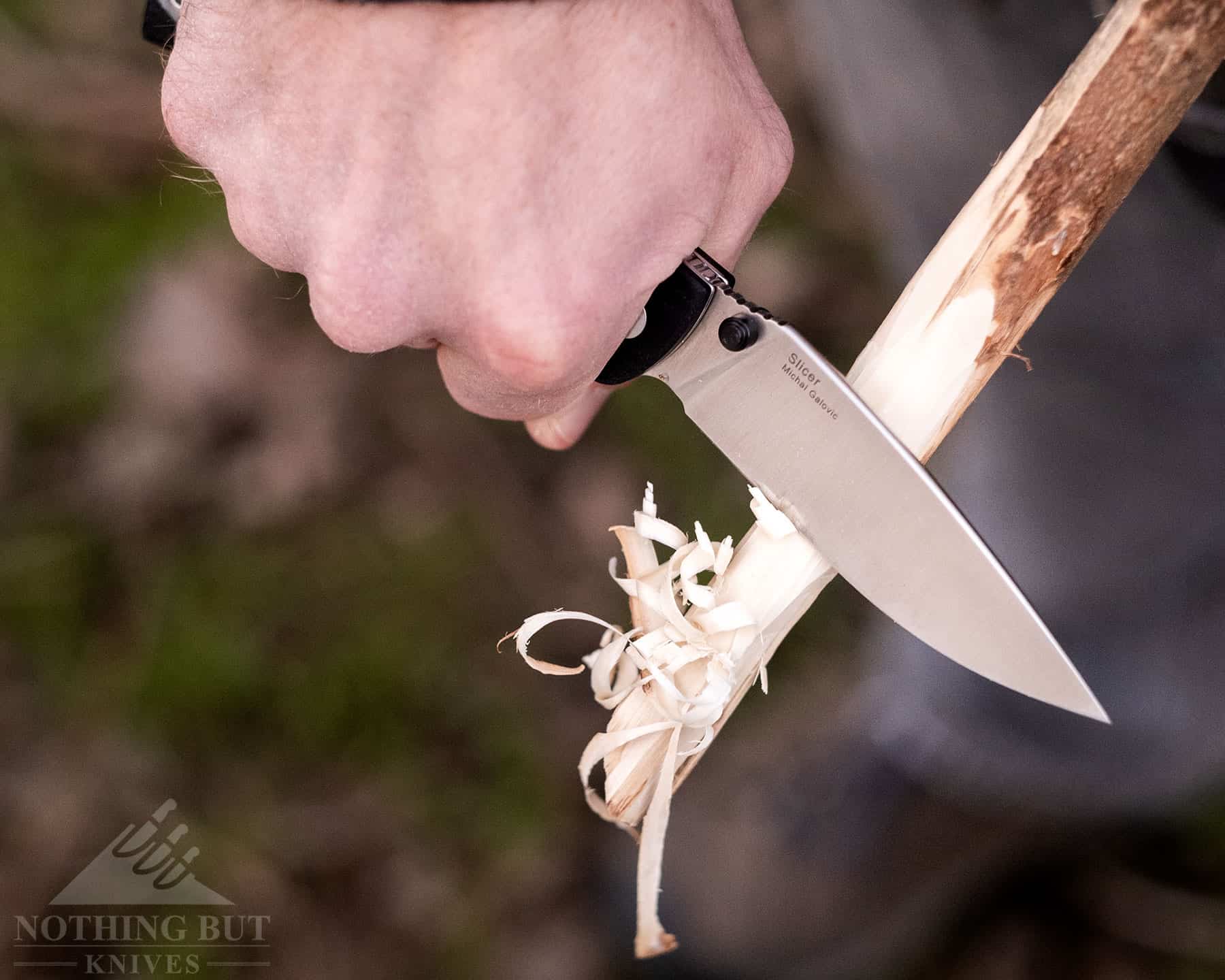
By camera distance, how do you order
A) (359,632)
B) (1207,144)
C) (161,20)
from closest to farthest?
1. (161,20)
2. (1207,144)
3. (359,632)

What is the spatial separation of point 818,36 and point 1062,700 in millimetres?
1180

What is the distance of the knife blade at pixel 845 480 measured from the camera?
0.87 metres

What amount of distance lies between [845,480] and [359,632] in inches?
50.5

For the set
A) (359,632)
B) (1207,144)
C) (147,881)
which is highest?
(1207,144)

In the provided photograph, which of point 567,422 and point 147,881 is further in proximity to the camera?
point 147,881

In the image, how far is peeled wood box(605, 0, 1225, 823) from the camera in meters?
0.81

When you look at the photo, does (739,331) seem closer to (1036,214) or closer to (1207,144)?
(1036,214)

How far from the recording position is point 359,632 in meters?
1.89

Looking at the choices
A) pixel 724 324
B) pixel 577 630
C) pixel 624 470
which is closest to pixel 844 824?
pixel 577 630

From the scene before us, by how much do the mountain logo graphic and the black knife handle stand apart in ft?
4.56

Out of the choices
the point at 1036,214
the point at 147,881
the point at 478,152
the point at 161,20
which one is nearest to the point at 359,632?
the point at 147,881

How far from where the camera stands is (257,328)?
2.01 meters

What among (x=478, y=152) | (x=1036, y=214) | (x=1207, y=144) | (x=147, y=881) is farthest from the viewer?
(x=147, y=881)

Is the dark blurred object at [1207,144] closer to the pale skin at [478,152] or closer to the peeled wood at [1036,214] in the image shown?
the peeled wood at [1036,214]
